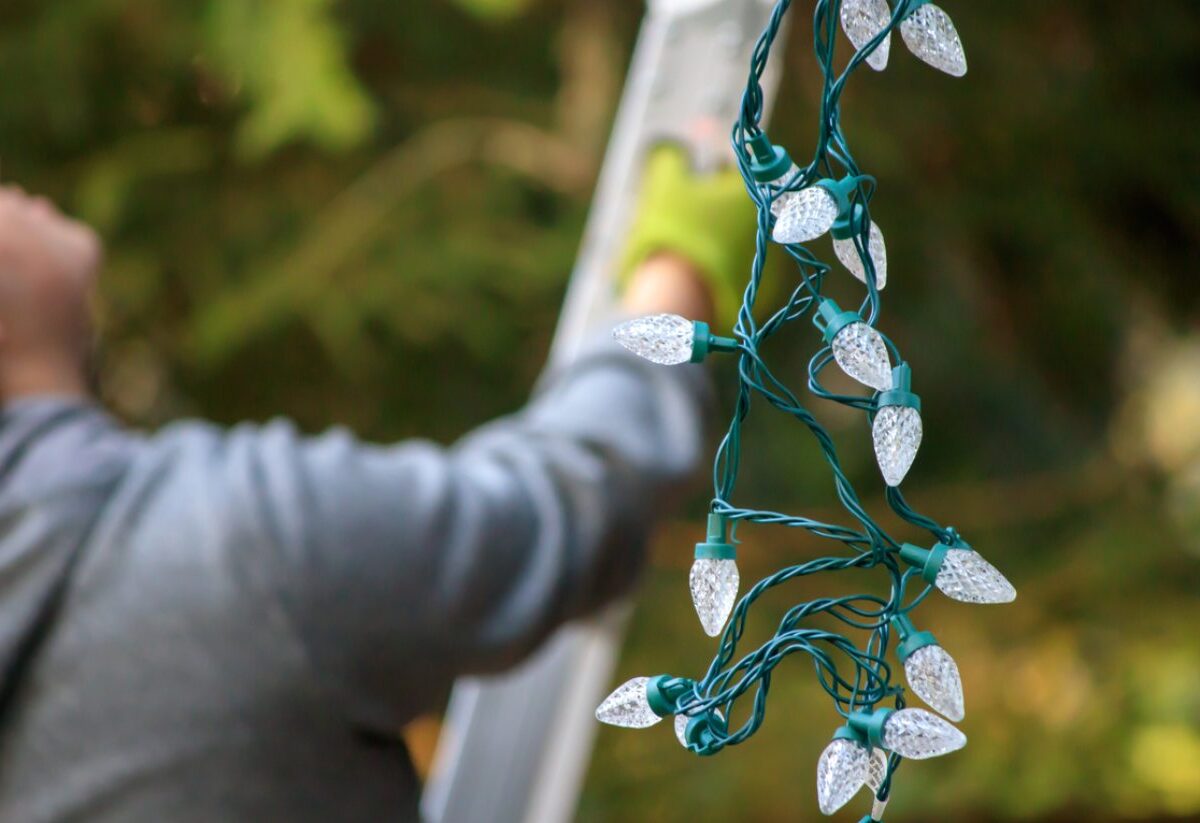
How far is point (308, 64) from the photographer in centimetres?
134

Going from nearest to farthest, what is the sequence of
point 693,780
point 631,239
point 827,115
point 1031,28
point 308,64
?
point 827,115
point 631,239
point 308,64
point 1031,28
point 693,780

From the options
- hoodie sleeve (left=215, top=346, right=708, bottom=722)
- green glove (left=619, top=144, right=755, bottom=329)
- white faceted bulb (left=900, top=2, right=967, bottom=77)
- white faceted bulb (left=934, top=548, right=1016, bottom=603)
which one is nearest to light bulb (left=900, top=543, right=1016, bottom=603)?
white faceted bulb (left=934, top=548, right=1016, bottom=603)

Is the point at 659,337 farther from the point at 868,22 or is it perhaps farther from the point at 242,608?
the point at 242,608

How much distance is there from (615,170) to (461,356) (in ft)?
2.63

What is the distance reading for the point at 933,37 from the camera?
0.29m

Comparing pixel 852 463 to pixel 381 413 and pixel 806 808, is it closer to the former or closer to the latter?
pixel 806 808

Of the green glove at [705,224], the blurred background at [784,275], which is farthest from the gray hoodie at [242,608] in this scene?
the blurred background at [784,275]

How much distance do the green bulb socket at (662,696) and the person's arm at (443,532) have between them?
2.04 ft

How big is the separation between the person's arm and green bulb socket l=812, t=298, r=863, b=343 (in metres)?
0.66

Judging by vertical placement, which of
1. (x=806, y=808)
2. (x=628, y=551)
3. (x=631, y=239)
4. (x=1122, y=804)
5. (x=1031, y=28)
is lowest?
(x=806, y=808)

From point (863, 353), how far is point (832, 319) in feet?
0.04

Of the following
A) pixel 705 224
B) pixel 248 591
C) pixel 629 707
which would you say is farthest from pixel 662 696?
pixel 705 224

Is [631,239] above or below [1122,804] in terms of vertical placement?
above

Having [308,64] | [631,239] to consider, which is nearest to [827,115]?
[631,239]
